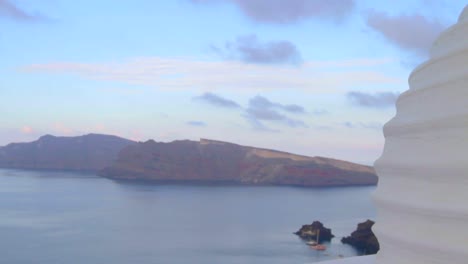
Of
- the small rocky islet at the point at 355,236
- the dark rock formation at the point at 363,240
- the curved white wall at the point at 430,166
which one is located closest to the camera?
the curved white wall at the point at 430,166

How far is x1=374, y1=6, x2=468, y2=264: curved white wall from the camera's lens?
96.7 inches

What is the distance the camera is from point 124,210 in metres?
60.4

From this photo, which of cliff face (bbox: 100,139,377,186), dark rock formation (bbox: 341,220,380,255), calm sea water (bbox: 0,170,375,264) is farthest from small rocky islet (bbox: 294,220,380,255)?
cliff face (bbox: 100,139,377,186)

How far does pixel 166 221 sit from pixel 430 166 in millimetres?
52346

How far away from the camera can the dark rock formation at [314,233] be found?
4887cm

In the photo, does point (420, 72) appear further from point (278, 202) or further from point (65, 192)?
point (65, 192)

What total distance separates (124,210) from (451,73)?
59187 mm

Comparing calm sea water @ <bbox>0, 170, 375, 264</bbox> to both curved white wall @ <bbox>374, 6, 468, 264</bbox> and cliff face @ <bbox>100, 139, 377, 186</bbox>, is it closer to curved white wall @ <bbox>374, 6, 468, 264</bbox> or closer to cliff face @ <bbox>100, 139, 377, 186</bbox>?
cliff face @ <bbox>100, 139, 377, 186</bbox>

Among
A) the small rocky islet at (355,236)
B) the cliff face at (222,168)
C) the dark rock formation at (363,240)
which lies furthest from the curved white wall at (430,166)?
the cliff face at (222,168)

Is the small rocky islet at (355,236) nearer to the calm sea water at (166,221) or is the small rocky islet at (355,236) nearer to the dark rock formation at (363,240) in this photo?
the dark rock formation at (363,240)

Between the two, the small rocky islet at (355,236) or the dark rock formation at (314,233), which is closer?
the small rocky islet at (355,236)

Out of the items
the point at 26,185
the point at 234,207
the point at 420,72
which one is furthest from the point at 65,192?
the point at 420,72

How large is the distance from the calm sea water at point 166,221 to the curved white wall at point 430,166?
3753cm

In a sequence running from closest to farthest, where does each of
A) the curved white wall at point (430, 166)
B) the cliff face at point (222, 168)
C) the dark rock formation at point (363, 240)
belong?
the curved white wall at point (430, 166) < the dark rock formation at point (363, 240) < the cliff face at point (222, 168)
